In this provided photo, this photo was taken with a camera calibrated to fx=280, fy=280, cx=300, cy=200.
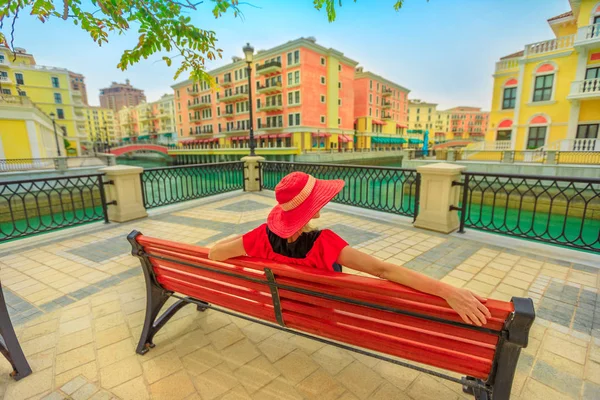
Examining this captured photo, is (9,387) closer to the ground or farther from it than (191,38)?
closer to the ground

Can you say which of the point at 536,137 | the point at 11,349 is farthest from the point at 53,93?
the point at 536,137

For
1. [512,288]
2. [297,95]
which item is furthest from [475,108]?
[512,288]

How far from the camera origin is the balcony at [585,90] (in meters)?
17.2

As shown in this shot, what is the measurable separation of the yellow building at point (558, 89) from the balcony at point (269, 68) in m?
25.0

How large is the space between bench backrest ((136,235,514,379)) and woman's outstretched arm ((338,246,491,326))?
3cm

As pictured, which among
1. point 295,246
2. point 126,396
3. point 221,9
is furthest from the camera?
point 221,9

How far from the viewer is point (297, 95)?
3628cm

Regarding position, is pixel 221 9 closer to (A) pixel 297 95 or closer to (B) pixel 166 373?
(B) pixel 166 373

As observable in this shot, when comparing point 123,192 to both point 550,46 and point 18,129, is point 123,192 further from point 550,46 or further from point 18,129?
point 18,129

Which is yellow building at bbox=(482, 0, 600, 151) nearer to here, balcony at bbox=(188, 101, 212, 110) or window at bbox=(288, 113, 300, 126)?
window at bbox=(288, 113, 300, 126)

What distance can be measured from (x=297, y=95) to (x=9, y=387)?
123ft

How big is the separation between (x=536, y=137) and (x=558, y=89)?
340 centimetres

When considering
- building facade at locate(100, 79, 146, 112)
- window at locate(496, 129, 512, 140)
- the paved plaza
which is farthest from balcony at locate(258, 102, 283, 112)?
building facade at locate(100, 79, 146, 112)

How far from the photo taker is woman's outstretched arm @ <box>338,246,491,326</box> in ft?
3.53
